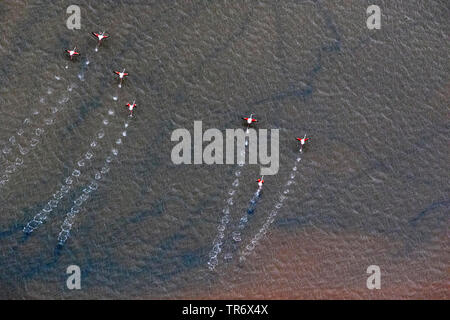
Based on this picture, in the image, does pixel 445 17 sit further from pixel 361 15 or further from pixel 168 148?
pixel 168 148

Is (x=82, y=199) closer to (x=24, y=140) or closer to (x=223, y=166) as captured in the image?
(x=24, y=140)

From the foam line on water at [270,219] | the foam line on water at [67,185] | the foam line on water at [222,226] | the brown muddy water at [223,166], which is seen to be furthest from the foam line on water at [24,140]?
the foam line on water at [270,219]

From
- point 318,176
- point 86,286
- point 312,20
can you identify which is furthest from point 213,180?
point 312,20

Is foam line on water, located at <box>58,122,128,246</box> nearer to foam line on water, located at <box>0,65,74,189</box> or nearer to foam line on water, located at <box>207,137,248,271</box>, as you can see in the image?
foam line on water, located at <box>0,65,74,189</box>

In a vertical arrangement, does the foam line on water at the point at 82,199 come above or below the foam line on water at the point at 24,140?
below

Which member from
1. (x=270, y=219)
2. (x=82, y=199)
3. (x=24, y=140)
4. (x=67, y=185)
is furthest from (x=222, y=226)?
(x=24, y=140)

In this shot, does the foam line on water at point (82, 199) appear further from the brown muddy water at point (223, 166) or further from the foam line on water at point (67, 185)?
the foam line on water at point (67, 185)

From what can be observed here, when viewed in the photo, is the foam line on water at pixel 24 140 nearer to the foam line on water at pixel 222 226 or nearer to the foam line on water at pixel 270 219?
the foam line on water at pixel 222 226
